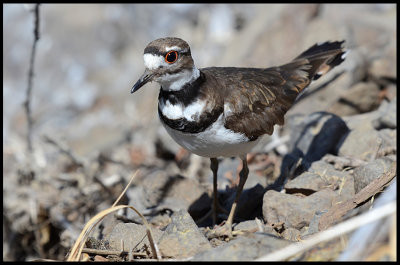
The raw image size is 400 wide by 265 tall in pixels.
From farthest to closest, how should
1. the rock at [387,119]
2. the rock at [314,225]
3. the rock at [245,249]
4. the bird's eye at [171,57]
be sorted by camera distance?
the rock at [387,119] → the bird's eye at [171,57] → the rock at [314,225] → the rock at [245,249]

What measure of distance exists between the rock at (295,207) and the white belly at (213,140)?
542 mm

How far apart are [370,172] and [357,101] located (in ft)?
7.61

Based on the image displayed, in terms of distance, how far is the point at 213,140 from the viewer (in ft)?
13.3

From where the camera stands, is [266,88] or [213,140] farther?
[266,88]

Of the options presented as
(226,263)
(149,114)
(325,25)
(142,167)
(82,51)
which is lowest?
(226,263)

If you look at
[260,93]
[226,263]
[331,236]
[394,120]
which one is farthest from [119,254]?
[394,120]

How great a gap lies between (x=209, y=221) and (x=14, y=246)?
3090 millimetres

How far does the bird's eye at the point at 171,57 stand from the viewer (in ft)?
12.7

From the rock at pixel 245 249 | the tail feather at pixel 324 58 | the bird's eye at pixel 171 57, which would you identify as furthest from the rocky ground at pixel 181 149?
the bird's eye at pixel 171 57

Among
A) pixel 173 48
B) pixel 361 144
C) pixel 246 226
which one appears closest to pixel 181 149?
pixel 361 144

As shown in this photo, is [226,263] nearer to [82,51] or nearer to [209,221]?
[209,221]

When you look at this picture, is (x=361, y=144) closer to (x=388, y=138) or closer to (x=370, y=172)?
(x=388, y=138)

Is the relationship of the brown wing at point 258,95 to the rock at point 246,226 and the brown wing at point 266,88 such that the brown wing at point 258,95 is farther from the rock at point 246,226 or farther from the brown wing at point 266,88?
the rock at point 246,226

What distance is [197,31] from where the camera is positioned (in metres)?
10.9
